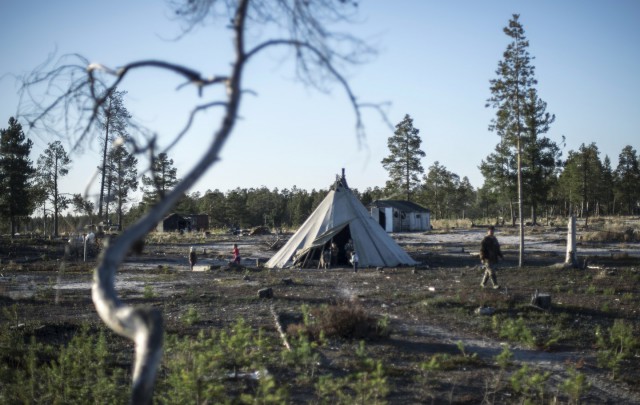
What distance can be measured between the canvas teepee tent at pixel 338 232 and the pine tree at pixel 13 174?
33035 millimetres

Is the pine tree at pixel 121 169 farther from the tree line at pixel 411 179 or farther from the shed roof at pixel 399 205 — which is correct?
the shed roof at pixel 399 205

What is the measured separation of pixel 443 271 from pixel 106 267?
758 inches

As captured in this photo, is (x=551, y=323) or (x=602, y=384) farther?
(x=551, y=323)

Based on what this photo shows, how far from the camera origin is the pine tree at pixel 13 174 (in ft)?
154

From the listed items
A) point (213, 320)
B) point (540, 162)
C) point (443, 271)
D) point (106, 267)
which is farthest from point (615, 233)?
point (106, 267)

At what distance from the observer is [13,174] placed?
154 ft

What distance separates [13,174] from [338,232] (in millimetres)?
35002

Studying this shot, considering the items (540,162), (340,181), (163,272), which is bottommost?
(163,272)

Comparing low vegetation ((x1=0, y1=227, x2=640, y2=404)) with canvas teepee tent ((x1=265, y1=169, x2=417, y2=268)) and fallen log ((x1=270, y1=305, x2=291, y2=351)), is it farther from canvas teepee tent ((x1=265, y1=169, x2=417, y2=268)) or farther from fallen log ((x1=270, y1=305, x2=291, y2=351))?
canvas teepee tent ((x1=265, y1=169, x2=417, y2=268))

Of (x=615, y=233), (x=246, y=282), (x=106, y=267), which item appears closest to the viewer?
(x=106, y=267)

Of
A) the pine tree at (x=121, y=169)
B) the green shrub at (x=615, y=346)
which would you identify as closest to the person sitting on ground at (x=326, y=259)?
the green shrub at (x=615, y=346)

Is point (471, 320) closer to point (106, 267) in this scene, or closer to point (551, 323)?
point (551, 323)

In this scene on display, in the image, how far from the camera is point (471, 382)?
7461 millimetres

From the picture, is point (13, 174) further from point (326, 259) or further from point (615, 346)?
point (615, 346)
